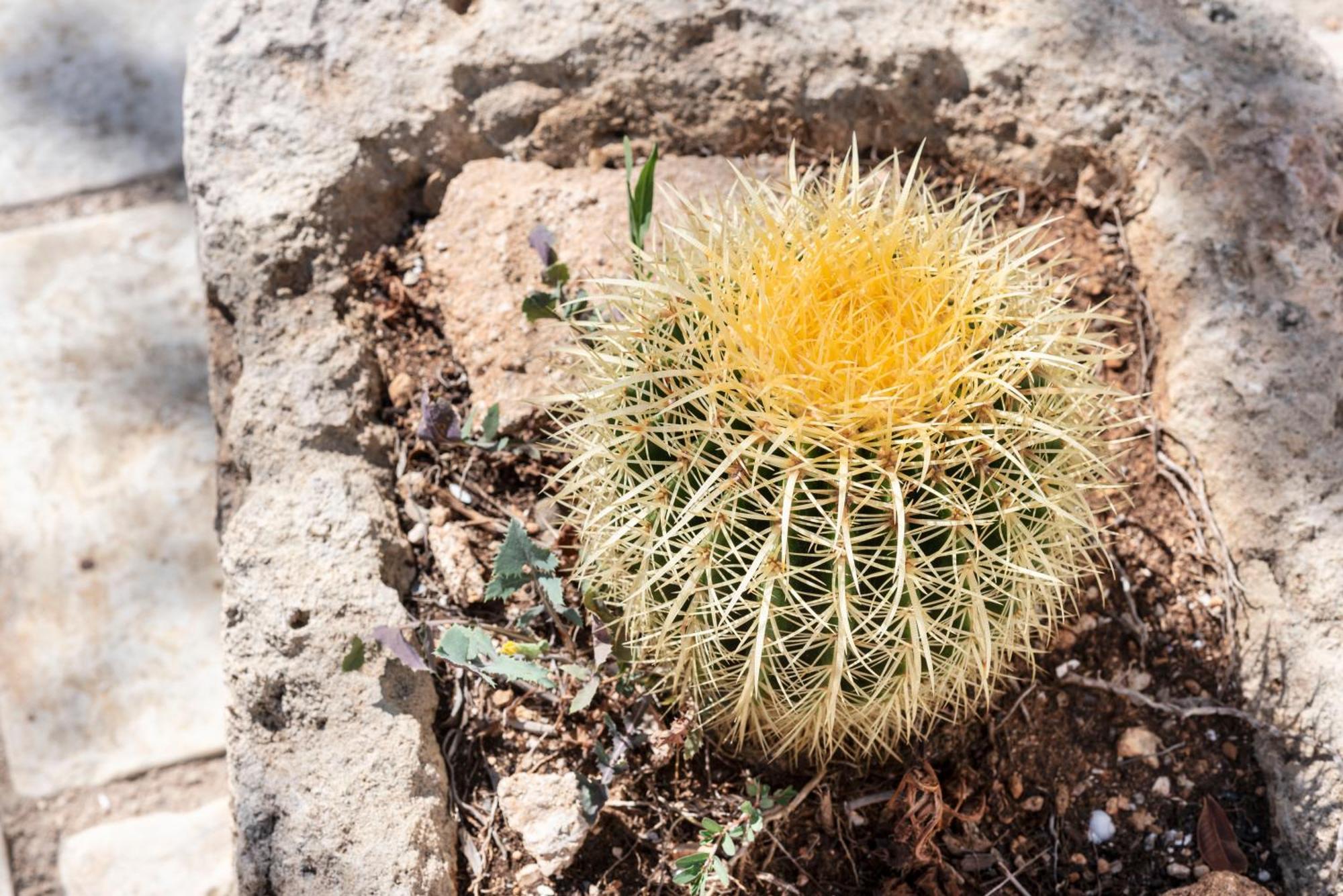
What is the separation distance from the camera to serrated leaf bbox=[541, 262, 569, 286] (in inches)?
78.5

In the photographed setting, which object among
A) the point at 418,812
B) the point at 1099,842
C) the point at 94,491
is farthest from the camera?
the point at 94,491

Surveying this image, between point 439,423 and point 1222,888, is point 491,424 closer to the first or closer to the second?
point 439,423

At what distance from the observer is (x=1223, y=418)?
6.79ft

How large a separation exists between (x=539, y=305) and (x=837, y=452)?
77 centimetres

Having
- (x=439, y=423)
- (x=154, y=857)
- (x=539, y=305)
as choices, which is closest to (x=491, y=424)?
(x=439, y=423)

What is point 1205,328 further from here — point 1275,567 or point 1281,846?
point 1281,846

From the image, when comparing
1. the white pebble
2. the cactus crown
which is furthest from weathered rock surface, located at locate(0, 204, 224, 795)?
the white pebble

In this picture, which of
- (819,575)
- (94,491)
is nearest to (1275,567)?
(819,575)

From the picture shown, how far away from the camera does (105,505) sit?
264 centimetres

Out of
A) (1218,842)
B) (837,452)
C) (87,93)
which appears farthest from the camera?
(87,93)

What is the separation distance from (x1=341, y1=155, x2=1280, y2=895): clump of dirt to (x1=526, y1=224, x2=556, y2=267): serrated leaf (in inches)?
10.8

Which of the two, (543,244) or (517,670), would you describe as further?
(543,244)

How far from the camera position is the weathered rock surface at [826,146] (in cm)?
194

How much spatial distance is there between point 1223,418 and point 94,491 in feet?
7.27
